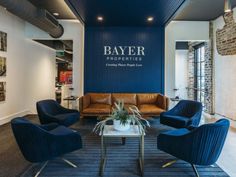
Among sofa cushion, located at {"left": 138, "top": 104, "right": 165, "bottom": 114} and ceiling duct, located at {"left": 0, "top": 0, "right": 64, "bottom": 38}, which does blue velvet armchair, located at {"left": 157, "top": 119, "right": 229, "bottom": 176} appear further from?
ceiling duct, located at {"left": 0, "top": 0, "right": 64, "bottom": 38}

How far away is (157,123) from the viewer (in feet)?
20.3

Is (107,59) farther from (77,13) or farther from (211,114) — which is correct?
(211,114)

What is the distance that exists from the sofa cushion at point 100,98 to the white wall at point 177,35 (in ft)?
6.95

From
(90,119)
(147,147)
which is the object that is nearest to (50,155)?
(147,147)

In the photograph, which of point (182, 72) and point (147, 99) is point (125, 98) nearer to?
point (147, 99)

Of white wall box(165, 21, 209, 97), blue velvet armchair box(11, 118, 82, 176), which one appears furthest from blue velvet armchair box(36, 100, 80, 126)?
white wall box(165, 21, 209, 97)

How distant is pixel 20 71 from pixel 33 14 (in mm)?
2499

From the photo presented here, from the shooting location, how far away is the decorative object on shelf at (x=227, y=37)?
5.78 m

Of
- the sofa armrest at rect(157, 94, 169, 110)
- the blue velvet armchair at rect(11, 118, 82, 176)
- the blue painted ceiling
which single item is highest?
the blue painted ceiling

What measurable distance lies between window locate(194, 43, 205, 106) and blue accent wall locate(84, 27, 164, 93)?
2.14 m

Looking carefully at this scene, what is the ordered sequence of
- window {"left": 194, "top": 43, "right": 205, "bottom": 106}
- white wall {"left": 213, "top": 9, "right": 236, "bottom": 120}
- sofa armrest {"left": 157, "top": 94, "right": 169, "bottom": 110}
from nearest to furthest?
white wall {"left": 213, "top": 9, "right": 236, "bottom": 120}, sofa armrest {"left": 157, "top": 94, "right": 169, "bottom": 110}, window {"left": 194, "top": 43, "right": 205, "bottom": 106}

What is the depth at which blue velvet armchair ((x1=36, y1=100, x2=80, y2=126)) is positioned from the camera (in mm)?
4594

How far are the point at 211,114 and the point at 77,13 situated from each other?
5.37 m

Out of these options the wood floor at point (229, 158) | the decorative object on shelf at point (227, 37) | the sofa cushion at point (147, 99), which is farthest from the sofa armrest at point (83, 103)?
the decorative object on shelf at point (227, 37)
